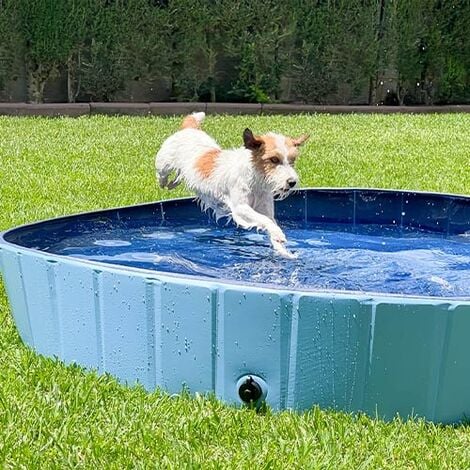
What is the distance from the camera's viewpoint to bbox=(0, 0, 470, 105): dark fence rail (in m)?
15.2

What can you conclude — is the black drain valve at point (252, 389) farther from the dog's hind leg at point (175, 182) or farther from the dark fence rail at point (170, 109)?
the dark fence rail at point (170, 109)

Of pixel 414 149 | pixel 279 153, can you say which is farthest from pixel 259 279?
pixel 414 149

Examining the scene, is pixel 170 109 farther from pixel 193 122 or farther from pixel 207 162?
pixel 207 162

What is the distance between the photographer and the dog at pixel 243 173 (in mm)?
4777

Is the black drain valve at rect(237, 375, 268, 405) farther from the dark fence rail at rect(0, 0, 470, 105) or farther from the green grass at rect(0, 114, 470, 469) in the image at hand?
the dark fence rail at rect(0, 0, 470, 105)

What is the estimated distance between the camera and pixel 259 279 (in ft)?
15.3

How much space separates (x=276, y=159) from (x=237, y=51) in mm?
11736

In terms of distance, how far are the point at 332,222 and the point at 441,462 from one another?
3777 millimetres

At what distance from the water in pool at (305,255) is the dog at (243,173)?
0.81 feet

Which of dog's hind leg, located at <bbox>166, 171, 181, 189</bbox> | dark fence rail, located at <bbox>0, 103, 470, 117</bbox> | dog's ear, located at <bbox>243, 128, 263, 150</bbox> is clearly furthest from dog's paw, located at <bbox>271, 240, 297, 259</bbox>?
dark fence rail, located at <bbox>0, 103, 470, 117</bbox>

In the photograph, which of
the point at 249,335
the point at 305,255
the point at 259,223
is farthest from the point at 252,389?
the point at 305,255

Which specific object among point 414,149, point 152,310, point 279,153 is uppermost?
point 279,153

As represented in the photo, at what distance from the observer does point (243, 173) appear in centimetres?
502

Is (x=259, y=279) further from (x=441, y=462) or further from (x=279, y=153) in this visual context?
(x=441, y=462)
